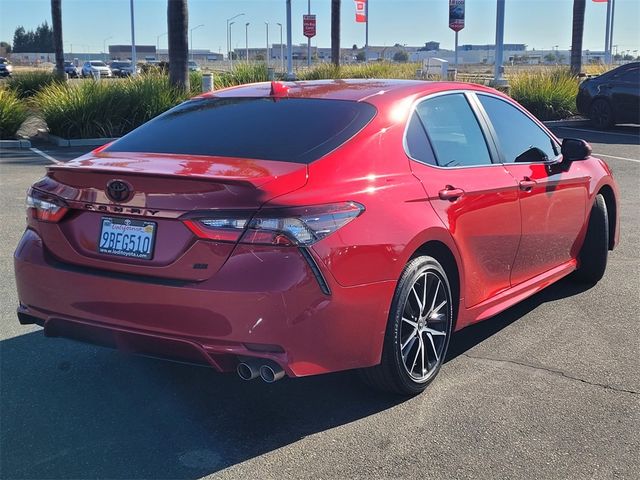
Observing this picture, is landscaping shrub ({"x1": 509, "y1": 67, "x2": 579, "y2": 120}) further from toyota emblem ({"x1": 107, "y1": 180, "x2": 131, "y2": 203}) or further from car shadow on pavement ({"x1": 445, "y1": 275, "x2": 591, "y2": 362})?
toyota emblem ({"x1": 107, "y1": 180, "x2": 131, "y2": 203})

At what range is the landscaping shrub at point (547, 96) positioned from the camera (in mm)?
22094

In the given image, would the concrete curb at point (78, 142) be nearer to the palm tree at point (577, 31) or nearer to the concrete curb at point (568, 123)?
the concrete curb at point (568, 123)

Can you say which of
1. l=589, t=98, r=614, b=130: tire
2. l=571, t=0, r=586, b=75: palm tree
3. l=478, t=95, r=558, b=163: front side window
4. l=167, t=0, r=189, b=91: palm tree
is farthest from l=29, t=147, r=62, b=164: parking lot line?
l=571, t=0, r=586, b=75: palm tree

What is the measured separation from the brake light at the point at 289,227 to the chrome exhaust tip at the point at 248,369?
557mm

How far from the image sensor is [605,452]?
363cm

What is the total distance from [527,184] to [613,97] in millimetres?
15425

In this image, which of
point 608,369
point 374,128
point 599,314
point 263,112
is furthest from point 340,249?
point 599,314

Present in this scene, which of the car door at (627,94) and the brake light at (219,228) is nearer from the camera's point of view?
the brake light at (219,228)

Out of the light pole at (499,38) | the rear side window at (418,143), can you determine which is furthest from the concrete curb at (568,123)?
the rear side window at (418,143)

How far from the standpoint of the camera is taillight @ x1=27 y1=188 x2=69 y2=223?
3895mm

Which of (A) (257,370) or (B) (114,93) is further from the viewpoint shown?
(B) (114,93)

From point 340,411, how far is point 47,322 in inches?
62.4

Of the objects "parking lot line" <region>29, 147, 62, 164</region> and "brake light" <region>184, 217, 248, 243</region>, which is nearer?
"brake light" <region>184, 217, 248, 243</region>

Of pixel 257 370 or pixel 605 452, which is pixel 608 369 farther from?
pixel 257 370
